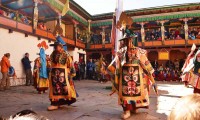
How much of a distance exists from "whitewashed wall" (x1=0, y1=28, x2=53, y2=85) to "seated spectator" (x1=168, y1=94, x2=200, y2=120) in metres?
10.2

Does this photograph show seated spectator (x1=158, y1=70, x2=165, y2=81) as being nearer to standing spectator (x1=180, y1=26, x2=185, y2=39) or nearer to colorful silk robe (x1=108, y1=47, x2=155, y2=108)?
standing spectator (x1=180, y1=26, x2=185, y2=39)

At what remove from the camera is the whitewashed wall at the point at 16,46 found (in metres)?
10.2

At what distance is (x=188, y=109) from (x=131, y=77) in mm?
2903

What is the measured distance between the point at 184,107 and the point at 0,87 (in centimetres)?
885

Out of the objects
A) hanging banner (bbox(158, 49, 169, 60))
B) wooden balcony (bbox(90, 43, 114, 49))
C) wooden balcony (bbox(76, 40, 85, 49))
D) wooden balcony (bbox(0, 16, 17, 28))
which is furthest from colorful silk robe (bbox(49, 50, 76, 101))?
hanging banner (bbox(158, 49, 169, 60))

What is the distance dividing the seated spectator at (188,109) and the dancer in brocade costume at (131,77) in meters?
2.78

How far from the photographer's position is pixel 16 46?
11.1m

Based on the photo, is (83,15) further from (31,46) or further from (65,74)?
(65,74)

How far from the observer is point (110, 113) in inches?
165

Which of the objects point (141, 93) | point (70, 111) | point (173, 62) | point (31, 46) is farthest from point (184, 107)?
point (173, 62)

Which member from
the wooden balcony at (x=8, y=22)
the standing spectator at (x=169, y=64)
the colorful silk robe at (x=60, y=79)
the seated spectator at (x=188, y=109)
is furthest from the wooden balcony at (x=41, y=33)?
the seated spectator at (x=188, y=109)

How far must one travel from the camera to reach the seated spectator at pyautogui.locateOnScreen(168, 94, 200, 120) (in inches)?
37.4

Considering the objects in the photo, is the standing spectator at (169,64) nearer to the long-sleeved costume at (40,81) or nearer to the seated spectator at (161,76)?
the seated spectator at (161,76)

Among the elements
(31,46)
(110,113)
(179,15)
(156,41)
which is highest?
(179,15)
